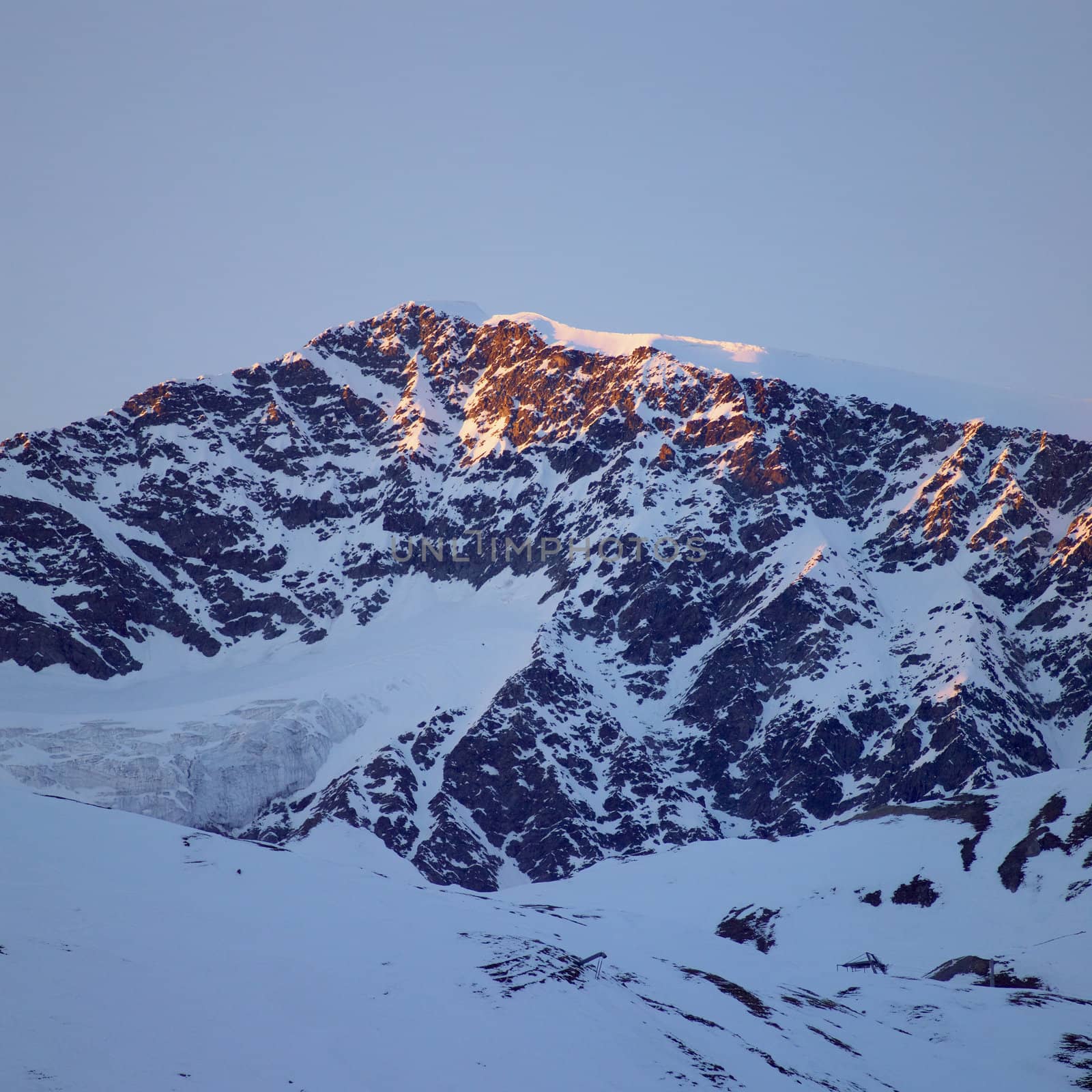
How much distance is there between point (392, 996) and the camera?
2050 inches

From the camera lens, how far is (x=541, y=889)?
133 meters

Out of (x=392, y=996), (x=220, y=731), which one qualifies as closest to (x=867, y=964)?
(x=392, y=996)

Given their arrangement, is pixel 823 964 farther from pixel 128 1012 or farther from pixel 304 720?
pixel 304 720

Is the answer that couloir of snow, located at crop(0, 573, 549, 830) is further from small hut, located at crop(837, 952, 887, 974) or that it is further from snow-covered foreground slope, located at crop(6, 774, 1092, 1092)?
snow-covered foreground slope, located at crop(6, 774, 1092, 1092)

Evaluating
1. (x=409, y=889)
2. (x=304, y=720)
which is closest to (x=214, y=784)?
(x=304, y=720)

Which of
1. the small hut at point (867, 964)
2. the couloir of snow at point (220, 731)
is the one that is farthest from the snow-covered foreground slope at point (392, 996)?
the couloir of snow at point (220, 731)

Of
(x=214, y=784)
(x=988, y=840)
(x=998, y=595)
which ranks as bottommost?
(x=214, y=784)

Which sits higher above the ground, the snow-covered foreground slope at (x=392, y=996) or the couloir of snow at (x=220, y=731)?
the snow-covered foreground slope at (x=392, y=996)

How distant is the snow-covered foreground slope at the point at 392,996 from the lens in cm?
4434

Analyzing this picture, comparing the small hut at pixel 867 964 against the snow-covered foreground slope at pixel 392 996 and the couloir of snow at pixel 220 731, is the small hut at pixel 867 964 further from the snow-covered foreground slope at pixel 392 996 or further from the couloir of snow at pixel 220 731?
the couloir of snow at pixel 220 731

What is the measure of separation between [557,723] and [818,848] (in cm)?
6286

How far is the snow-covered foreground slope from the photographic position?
44.3m

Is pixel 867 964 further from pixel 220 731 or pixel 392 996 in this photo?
pixel 220 731

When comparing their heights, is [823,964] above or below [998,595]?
below
